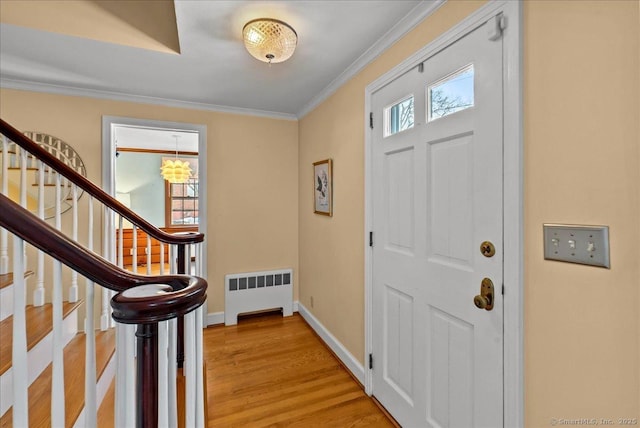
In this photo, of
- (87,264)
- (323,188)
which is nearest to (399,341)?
(323,188)

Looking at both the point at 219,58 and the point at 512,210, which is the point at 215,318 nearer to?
the point at 219,58

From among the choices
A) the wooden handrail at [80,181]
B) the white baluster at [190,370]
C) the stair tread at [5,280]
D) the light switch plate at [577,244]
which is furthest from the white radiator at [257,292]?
the light switch plate at [577,244]

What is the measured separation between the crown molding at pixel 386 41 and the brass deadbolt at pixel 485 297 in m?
1.35

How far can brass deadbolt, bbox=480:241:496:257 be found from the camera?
1172 mm

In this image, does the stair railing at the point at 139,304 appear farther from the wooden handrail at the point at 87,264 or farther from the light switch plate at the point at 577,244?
the light switch plate at the point at 577,244

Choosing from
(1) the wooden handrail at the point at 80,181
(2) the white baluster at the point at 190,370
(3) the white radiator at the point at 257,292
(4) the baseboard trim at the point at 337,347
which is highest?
(1) the wooden handrail at the point at 80,181

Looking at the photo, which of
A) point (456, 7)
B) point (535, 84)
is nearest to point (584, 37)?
point (535, 84)

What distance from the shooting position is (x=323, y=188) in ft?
9.11

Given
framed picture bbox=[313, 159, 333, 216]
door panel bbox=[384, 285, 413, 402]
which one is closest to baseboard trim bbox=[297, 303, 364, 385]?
door panel bbox=[384, 285, 413, 402]

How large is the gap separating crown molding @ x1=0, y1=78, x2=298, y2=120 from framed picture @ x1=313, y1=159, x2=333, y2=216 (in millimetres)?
966

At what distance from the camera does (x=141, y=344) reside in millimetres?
691

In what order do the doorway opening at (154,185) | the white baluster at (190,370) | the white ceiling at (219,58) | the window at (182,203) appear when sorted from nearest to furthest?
the white baluster at (190,370), the white ceiling at (219,58), the doorway opening at (154,185), the window at (182,203)

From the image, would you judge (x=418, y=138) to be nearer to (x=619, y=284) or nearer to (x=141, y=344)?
(x=619, y=284)

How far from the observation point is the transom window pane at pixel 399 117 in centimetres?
165
